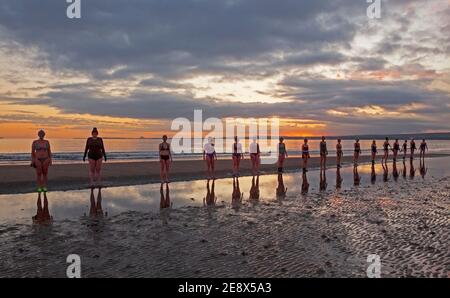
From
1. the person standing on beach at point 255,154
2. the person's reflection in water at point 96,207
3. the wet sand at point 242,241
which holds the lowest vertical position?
the wet sand at point 242,241

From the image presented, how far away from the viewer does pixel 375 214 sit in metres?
11.0

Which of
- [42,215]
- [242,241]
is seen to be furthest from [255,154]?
[242,241]

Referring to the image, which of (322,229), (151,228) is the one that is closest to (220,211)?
(151,228)

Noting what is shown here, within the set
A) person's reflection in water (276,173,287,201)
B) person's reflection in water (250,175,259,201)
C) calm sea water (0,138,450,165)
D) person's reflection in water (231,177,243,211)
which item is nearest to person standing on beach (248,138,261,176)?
person's reflection in water (250,175,259,201)

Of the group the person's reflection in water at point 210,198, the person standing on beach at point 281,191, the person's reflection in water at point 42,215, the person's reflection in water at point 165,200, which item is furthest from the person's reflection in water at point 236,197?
the person's reflection in water at point 42,215

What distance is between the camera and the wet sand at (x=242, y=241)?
6250 millimetres

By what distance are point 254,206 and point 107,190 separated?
7.32 m

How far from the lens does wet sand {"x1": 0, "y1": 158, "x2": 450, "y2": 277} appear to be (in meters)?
6.25

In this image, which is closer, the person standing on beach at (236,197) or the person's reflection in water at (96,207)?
the person's reflection in water at (96,207)

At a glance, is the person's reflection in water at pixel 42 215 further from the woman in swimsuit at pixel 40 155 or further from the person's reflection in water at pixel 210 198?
the person's reflection in water at pixel 210 198

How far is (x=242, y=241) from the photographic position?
26.1 ft

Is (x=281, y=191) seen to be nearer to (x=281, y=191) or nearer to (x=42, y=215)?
(x=281, y=191)
